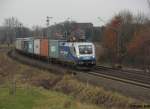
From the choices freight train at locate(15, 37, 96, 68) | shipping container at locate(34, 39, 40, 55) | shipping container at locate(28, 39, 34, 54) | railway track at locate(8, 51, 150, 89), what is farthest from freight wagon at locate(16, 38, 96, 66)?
shipping container at locate(28, 39, 34, 54)

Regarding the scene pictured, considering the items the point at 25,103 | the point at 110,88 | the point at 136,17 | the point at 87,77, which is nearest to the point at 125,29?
the point at 136,17

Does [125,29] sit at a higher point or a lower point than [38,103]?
higher

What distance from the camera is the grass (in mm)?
20166

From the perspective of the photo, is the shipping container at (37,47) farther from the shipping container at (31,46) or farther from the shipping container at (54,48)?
the shipping container at (54,48)

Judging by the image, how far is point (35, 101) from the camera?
74.3ft

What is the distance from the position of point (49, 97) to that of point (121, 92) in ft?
15.3

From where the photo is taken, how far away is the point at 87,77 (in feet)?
106

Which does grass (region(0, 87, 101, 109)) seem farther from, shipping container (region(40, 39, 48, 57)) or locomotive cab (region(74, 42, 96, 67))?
shipping container (region(40, 39, 48, 57))

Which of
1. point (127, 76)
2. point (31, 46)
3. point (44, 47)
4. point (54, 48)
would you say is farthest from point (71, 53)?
point (31, 46)

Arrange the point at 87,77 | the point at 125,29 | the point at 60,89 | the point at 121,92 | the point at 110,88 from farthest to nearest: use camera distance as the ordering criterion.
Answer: the point at 125,29
the point at 87,77
the point at 60,89
the point at 110,88
the point at 121,92

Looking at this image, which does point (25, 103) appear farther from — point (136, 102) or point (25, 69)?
point (25, 69)

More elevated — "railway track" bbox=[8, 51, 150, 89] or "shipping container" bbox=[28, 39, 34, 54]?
"shipping container" bbox=[28, 39, 34, 54]

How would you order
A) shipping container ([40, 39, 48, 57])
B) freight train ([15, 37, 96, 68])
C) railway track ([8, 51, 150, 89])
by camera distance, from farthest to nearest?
shipping container ([40, 39, 48, 57]) → freight train ([15, 37, 96, 68]) → railway track ([8, 51, 150, 89])

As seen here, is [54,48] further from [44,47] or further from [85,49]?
[85,49]
